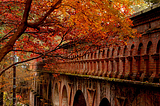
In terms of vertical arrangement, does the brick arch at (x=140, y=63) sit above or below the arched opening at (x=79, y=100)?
above

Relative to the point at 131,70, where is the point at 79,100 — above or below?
below

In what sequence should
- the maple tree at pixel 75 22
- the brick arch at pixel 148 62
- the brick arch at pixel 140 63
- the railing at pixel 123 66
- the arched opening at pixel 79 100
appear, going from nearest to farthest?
the maple tree at pixel 75 22
the railing at pixel 123 66
the brick arch at pixel 148 62
the brick arch at pixel 140 63
the arched opening at pixel 79 100

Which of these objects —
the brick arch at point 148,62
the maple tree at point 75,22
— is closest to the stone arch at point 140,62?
the brick arch at point 148,62

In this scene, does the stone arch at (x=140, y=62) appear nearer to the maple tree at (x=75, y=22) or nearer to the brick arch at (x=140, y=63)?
the brick arch at (x=140, y=63)

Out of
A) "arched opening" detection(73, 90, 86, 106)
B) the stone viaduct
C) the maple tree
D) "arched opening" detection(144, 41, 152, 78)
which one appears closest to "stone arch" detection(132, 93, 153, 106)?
the stone viaduct

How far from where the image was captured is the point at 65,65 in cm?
2077

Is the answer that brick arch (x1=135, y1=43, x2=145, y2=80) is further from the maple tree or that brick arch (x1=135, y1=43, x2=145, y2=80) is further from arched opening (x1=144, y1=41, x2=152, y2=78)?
the maple tree

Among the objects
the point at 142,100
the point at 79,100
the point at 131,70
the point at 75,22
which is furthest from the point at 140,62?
the point at 79,100

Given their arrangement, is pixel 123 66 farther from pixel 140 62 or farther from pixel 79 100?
pixel 79 100

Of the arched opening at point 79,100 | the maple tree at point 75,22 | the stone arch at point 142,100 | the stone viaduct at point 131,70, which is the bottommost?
the arched opening at point 79,100

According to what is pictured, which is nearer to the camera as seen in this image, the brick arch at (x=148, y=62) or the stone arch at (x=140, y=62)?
the brick arch at (x=148, y=62)

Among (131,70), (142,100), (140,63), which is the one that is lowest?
(142,100)

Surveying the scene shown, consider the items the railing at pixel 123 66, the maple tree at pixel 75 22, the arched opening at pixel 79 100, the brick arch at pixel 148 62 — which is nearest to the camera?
the maple tree at pixel 75 22

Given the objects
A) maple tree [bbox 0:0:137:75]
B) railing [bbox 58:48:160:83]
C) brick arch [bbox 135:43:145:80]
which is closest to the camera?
maple tree [bbox 0:0:137:75]
